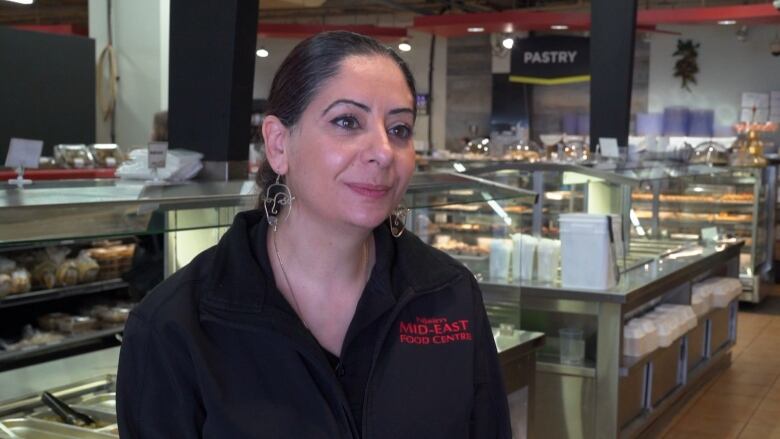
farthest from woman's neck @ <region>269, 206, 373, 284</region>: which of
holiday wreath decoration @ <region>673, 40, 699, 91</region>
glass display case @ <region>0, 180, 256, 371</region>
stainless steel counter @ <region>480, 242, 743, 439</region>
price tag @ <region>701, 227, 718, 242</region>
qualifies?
holiday wreath decoration @ <region>673, 40, 699, 91</region>

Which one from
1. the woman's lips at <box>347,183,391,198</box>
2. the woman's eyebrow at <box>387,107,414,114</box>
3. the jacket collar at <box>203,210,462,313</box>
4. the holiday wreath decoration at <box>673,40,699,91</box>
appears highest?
the holiday wreath decoration at <box>673,40,699,91</box>

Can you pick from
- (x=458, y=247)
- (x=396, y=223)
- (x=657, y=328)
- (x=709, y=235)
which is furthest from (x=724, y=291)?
(x=396, y=223)

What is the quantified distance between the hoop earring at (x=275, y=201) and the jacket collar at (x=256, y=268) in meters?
0.02

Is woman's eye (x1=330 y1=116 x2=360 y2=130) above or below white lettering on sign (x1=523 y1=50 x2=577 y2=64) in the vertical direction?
below

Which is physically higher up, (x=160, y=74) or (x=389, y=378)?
(x=160, y=74)

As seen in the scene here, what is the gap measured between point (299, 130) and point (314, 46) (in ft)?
0.48

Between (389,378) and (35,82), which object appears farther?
(35,82)

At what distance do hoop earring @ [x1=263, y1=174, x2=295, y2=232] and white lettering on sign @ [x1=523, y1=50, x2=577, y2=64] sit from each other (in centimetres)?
1613

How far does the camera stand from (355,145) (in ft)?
5.50

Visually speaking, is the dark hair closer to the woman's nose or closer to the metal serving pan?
the woman's nose

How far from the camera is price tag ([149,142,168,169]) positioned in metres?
3.92

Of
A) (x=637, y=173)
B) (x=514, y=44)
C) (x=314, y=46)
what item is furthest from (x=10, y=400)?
(x=514, y=44)

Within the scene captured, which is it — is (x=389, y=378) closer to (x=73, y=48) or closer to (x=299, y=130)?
(x=299, y=130)

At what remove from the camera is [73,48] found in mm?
9477
